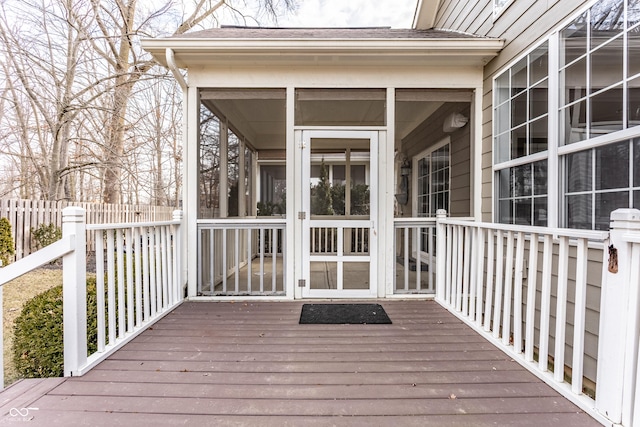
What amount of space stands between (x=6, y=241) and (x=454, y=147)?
295 inches

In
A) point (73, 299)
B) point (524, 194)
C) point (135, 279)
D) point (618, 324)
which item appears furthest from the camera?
point (524, 194)

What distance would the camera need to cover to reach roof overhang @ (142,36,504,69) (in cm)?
317

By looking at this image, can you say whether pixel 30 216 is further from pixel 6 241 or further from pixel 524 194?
pixel 524 194

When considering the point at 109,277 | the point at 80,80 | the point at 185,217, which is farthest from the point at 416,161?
the point at 80,80

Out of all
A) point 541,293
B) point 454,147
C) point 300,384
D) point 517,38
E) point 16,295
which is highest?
point 517,38

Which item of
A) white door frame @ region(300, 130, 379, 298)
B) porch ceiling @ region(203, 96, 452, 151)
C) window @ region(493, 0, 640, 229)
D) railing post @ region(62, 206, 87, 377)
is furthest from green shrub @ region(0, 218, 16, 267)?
window @ region(493, 0, 640, 229)

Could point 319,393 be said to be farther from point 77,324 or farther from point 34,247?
point 34,247

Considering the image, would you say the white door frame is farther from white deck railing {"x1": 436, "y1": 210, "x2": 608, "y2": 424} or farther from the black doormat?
white deck railing {"x1": 436, "y1": 210, "x2": 608, "y2": 424}

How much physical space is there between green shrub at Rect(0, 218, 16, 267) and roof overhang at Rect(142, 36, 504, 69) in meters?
4.66

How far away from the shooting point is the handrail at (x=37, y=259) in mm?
1725

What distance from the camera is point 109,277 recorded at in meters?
2.25

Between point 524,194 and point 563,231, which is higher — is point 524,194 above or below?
above

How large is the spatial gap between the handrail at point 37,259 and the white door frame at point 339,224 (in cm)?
212

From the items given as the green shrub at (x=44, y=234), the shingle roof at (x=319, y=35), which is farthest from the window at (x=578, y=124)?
the green shrub at (x=44, y=234)
